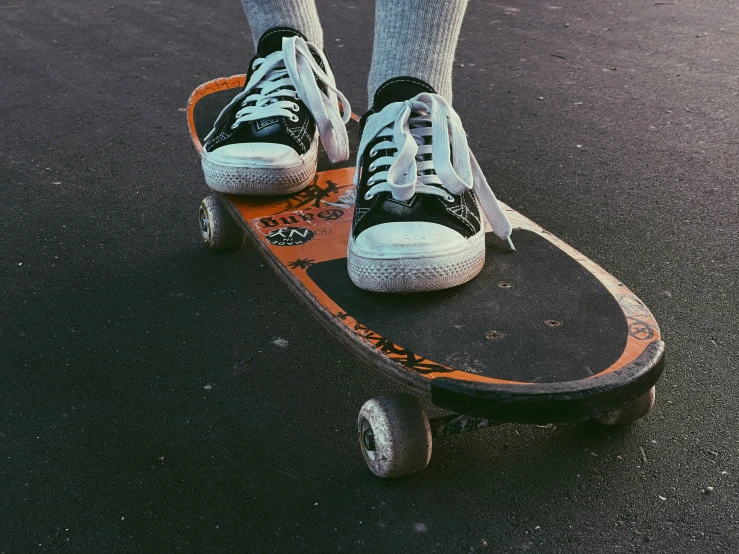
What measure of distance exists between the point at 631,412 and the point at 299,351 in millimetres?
784

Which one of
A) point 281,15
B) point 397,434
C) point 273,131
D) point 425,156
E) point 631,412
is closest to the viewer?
point 397,434

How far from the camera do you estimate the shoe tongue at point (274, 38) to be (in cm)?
228

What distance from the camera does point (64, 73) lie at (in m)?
4.20

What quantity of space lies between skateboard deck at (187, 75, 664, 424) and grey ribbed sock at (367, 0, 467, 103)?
15.7 inches

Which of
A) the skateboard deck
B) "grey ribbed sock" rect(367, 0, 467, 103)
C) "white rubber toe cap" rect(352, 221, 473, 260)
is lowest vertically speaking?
the skateboard deck

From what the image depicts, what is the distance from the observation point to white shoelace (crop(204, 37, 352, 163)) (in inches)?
83.7

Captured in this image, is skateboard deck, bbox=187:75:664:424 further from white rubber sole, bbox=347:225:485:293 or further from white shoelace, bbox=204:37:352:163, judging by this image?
white shoelace, bbox=204:37:352:163

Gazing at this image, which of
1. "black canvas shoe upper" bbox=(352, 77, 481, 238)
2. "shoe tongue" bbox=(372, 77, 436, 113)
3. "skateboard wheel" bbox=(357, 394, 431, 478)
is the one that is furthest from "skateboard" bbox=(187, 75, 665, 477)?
"shoe tongue" bbox=(372, 77, 436, 113)

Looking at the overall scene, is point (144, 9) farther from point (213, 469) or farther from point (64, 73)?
point (213, 469)

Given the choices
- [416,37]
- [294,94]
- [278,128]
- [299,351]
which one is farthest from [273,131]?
[299,351]

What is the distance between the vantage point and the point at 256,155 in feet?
6.66

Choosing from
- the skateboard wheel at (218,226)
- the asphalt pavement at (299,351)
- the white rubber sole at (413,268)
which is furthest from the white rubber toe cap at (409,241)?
the skateboard wheel at (218,226)

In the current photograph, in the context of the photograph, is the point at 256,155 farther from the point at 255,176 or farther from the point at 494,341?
the point at 494,341

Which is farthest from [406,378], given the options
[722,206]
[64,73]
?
[64,73]
